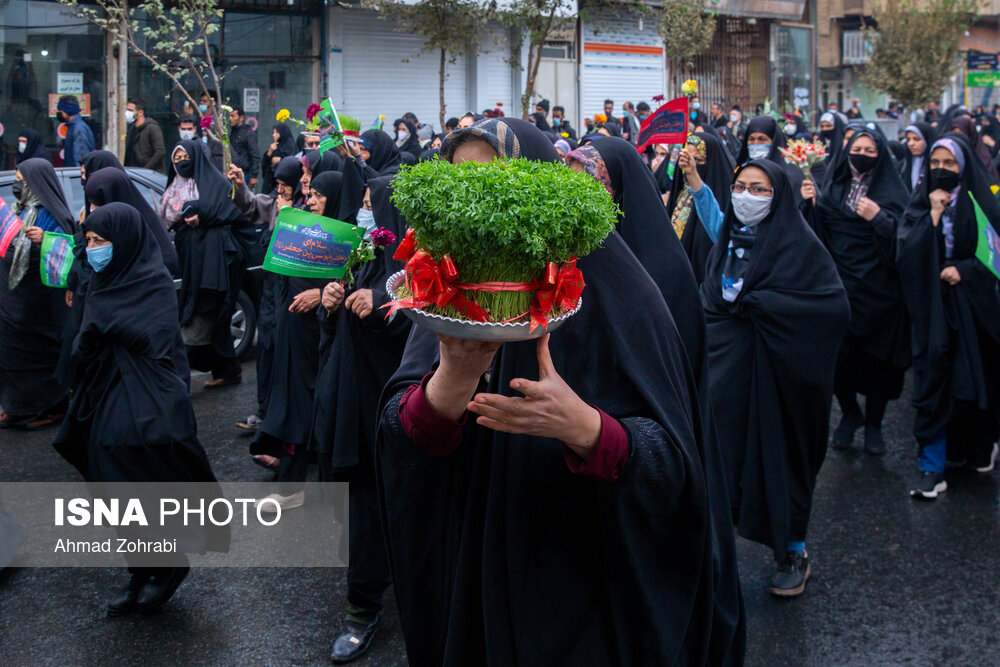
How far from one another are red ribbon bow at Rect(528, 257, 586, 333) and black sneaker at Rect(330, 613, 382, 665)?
2571mm

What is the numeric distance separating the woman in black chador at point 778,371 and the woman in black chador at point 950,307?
159 cm

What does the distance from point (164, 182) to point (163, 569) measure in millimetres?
5144

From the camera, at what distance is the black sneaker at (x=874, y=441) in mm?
6402

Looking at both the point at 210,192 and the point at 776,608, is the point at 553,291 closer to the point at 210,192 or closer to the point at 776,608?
the point at 776,608

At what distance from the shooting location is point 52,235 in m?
5.79

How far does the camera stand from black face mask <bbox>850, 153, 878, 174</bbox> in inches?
257

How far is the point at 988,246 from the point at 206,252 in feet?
17.2

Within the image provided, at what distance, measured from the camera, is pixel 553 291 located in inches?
66.6

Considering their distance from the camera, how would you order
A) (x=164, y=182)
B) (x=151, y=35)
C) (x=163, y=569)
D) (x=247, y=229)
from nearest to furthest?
(x=163, y=569), (x=247, y=229), (x=164, y=182), (x=151, y=35)

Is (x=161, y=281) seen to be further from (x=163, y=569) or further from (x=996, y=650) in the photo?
(x=996, y=650)

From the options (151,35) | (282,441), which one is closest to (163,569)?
(282,441)

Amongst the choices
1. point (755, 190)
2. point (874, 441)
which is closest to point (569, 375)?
point (755, 190)

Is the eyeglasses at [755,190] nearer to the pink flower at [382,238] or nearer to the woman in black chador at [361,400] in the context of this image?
the woman in black chador at [361,400]

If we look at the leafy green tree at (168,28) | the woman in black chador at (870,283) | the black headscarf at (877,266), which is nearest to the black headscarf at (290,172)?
the woman in black chador at (870,283)
